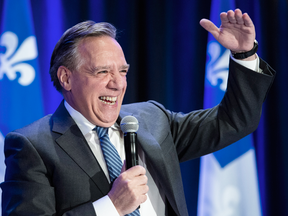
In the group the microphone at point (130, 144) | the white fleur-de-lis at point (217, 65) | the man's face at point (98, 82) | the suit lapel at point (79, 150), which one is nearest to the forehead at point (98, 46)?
the man's face at point (98, 82)

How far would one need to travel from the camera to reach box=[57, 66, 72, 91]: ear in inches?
65.3

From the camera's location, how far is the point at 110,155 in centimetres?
151

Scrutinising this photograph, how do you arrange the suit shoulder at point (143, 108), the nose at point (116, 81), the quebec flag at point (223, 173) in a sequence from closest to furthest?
the nose at point (116, 81) < the suit shoulder at point (143, 108) < the quebec flag at point (223, 173)

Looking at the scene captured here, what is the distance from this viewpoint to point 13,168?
1406 mm

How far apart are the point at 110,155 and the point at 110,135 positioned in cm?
18

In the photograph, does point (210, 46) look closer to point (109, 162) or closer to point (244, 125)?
point (244, 125)

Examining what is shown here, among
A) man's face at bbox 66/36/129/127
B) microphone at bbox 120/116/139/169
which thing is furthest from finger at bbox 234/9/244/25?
microphone at bbox 120/116/139/169

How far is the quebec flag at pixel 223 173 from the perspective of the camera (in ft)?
8.14

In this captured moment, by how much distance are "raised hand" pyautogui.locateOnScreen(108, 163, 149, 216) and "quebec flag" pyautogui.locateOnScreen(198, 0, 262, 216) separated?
1.32 meters

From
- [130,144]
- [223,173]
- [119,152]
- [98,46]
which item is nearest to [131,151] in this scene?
[130,144]

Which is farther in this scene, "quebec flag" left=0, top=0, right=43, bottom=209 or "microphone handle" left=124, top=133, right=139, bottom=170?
"quebec flag" left=0, top=0, right=43, bottom=209

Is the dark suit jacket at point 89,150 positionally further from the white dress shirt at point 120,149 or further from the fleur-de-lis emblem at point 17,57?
the fleur-de-lis emblem at point 17,57

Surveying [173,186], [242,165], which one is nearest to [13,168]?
[173,186]

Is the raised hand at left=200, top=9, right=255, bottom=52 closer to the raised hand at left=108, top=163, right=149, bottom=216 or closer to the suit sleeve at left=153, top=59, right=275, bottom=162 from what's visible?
the suit sleeve at left=153, top=59, right=275, bottom=162
